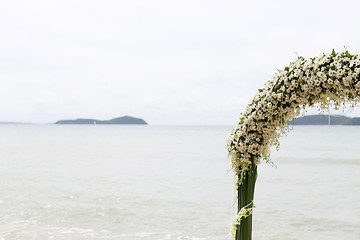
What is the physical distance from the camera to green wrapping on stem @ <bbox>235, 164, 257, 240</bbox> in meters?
3.08

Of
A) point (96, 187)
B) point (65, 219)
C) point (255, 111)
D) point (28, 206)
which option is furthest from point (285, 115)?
point (96, 187)

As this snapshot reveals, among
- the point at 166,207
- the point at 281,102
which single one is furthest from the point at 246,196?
the point at 166,207

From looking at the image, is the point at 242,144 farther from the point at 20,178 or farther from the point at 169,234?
the point at 20,178

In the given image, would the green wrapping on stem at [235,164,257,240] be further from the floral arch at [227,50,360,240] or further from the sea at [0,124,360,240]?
the sea at [0,124,360,240]

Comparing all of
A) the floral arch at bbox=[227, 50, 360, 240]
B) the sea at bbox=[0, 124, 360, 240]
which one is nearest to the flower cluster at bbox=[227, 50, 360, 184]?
the floral arch at bbox=[227, 50, 360, 240]

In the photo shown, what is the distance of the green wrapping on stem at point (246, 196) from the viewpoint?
3.08 metres

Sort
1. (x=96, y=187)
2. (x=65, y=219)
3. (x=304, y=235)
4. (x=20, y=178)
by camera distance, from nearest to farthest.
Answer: (x=304, y=235) < (x=65, y=219) < (x=96, y=187) < (x=20, y=178)

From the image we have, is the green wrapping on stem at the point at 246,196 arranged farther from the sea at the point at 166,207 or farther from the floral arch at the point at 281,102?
the sea at the point at 166,207

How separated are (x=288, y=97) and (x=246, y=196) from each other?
980mm

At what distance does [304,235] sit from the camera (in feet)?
21.2

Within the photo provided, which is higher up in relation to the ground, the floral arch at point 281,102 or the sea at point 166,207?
the floral arch at point 281,102

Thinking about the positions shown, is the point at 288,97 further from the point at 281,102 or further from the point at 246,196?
the point at 246,196

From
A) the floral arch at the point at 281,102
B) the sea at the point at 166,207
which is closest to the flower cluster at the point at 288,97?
the floral arch at the point at 281,102

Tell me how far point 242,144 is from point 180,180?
35.2ft
